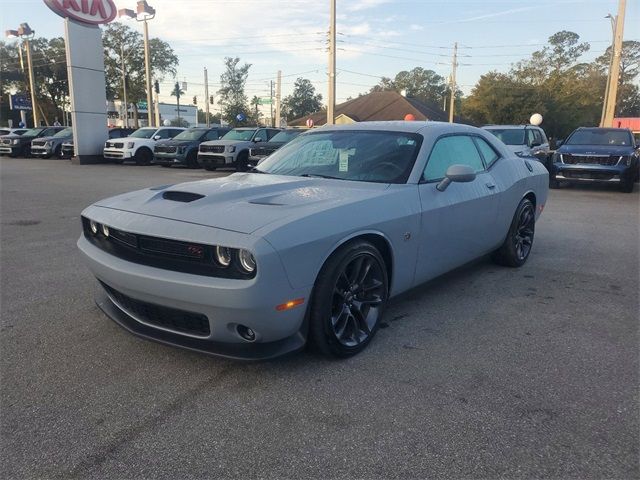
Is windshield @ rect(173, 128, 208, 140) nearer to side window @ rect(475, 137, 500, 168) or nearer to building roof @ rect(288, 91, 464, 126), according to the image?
side window @ rect(475, 137, 500, 168)

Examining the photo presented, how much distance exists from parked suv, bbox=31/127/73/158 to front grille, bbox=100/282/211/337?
78.3 ft

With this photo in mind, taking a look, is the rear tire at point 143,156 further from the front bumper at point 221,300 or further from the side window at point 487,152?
the front bumper at point 221,300

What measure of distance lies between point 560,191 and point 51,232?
11710 millimetres

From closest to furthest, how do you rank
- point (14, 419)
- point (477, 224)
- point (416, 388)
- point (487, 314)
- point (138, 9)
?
point (14, 419) → point (416, 388) → point (487, 314) → point (477, 224) → point (138, 9)

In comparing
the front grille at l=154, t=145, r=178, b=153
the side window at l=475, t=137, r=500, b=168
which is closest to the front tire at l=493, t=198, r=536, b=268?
the side window at l=475, t=137, r=500, b=168

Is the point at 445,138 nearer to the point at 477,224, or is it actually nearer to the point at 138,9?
the point at 477,224

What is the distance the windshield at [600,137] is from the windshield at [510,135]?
121cm

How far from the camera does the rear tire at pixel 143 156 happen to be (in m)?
20.4

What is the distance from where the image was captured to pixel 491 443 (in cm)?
236

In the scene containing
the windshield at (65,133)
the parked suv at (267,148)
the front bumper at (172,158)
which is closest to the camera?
the parked suv at (267,148)

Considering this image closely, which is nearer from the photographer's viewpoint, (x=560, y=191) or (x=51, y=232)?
(x=51, y=232)

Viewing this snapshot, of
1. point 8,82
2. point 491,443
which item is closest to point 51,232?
point 491,443

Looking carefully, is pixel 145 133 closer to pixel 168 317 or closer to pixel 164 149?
pixel 164 149

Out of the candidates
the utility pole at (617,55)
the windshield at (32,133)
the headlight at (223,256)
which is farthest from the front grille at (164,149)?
the utility pole at (617,55)
